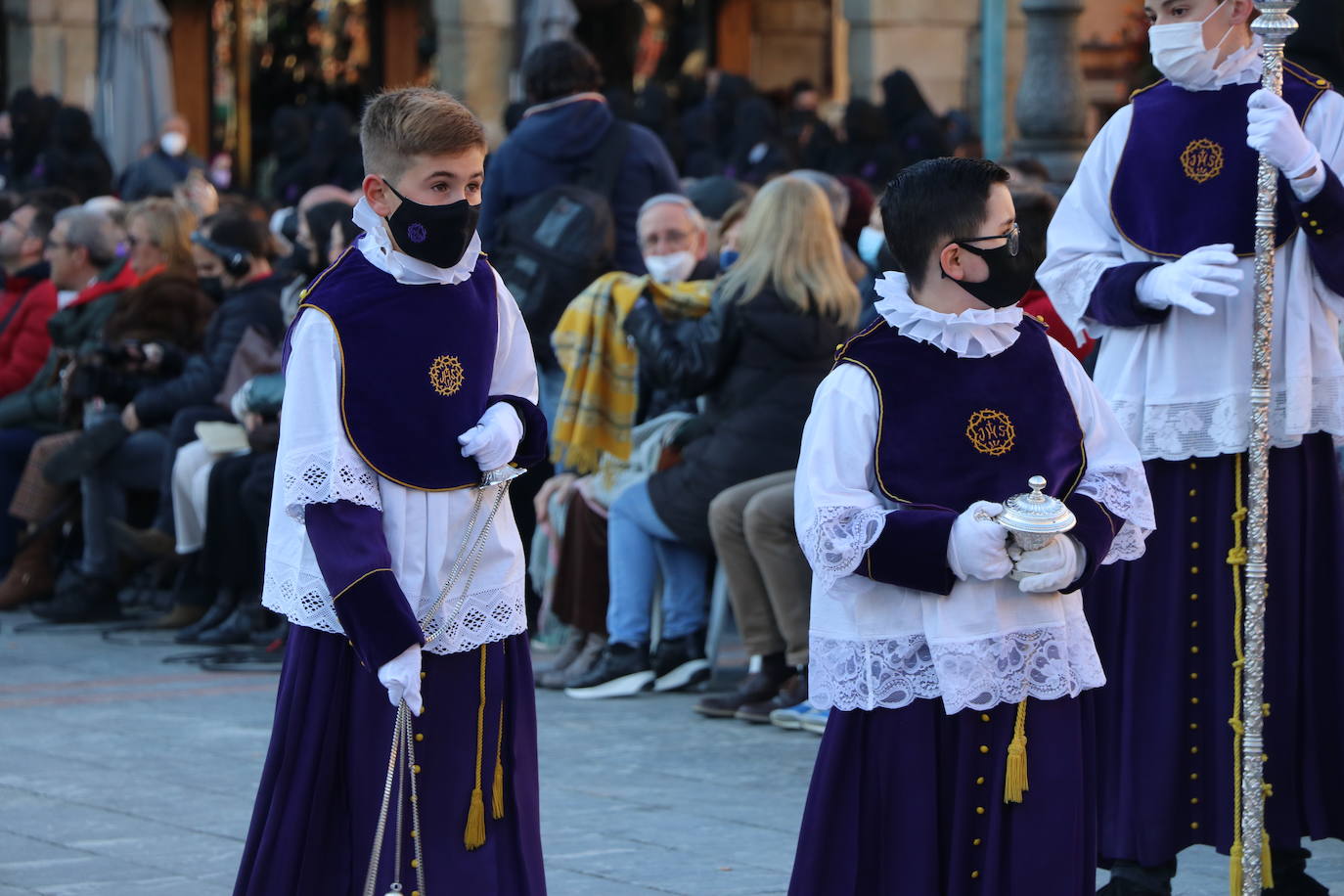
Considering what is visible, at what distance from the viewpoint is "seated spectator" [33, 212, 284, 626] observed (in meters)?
9.94

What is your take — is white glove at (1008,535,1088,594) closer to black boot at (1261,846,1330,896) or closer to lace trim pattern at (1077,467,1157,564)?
lace trim pattern at (1077,467,1157,564)

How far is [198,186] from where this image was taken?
49.0ft

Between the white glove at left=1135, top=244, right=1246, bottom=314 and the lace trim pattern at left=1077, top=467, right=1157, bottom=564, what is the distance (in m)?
0.82

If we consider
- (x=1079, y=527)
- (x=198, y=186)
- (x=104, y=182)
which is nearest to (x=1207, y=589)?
(x=1079, y=527)

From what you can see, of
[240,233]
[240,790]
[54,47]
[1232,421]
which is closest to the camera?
[1232,421]

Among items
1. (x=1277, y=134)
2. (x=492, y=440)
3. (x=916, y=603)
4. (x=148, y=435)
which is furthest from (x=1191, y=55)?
(x=148, y=435)

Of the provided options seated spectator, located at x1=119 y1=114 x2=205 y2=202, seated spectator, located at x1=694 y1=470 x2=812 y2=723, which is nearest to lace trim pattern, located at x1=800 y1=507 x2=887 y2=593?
seated spectator, located at x1=694 y1=470 x2=812 y2=723

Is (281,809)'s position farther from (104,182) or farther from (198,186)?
(104,182)

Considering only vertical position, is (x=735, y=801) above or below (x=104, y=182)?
below

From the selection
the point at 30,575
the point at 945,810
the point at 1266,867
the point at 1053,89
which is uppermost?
the point at 1053,89

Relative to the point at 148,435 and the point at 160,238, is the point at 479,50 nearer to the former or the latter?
the point at 160,238

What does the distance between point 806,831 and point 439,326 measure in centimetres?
110

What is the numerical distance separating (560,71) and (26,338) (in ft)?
11.5

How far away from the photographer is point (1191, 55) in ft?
16.2
